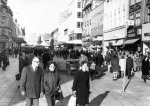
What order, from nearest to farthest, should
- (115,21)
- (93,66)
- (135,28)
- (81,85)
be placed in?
(81,85)
(93,66)
(135,28)
(115,21)

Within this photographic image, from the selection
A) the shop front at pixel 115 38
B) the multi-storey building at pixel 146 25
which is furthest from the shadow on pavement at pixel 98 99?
the shop front at pixel 115 38

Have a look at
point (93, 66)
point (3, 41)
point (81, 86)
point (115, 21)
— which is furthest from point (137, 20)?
point (3, 41)

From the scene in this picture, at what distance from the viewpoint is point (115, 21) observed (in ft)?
140

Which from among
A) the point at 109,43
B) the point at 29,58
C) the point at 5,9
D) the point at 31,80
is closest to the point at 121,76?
the point at 29,58

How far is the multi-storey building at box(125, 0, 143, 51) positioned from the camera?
32.8 meters

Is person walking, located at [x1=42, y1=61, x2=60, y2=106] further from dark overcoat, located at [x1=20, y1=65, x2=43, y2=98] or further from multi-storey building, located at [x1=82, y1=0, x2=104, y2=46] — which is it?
multi-storey building, located at [x1=82, y1=0, x2=104, y2=46]

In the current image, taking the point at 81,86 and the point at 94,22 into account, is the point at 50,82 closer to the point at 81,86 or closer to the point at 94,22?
the point at 81,86

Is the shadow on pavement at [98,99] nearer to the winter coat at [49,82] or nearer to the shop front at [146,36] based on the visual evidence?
the winter coat at [49,82]

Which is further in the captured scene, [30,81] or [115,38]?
[115,38]

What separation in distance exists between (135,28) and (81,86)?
26.9 metres

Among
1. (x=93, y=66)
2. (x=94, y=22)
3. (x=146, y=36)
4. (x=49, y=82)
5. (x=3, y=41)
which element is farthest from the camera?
(x=3, y=41)

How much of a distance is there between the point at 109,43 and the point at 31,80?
123ft

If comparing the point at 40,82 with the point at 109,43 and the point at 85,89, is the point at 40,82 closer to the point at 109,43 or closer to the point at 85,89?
the point at 85,89

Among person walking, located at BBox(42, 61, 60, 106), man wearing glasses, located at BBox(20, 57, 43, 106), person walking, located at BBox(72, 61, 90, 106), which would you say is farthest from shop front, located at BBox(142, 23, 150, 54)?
man wearing glasses, located at BBox(20, 57, 43, 106)
